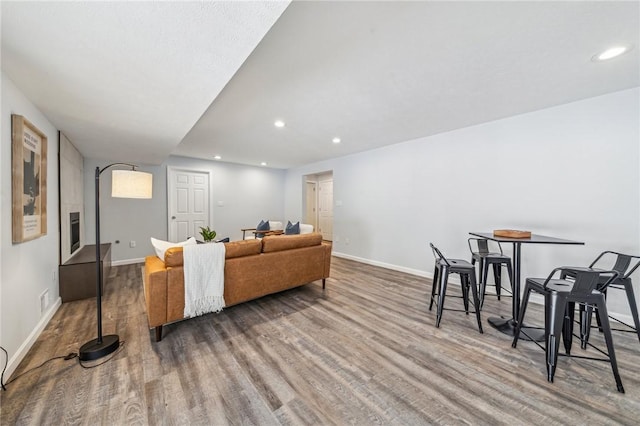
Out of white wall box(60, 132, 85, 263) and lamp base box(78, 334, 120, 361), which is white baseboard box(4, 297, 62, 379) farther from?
white wall box(60, 132, 85, 263)

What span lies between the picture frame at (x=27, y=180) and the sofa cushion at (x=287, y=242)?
6.22ft

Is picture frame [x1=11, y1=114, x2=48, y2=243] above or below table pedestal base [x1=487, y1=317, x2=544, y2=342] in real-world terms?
above

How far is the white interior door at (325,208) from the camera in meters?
7.14

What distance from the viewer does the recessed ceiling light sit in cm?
176

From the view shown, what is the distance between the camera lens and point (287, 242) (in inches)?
118

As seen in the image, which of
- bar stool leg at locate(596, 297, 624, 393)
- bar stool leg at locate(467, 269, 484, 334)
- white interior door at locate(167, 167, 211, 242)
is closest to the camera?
bar stool leg at locate(596, 297, 624, 393)

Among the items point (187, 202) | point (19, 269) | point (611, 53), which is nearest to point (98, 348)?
point (19, 269)

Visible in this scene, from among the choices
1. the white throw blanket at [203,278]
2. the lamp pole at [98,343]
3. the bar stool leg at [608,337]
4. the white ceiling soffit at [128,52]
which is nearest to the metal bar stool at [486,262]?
the bar stool leg at [608,337]

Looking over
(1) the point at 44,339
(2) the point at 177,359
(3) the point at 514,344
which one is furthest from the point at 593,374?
(1) the point at 44,339

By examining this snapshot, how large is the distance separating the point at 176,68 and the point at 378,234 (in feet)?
13.3

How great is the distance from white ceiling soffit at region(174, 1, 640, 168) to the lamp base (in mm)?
2443

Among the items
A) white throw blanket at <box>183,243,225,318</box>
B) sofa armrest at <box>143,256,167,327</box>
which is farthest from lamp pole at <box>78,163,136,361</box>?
white throw blanket at <box>183,243,225,318</box>

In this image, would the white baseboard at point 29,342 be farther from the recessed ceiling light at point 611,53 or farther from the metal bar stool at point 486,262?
the recessed ceiling light at point 611,53

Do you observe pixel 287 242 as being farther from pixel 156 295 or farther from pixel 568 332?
pixel 568 332
